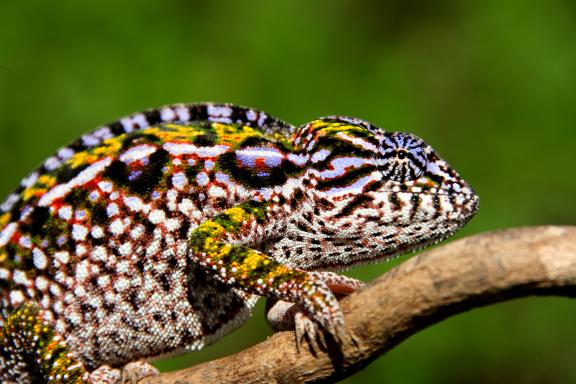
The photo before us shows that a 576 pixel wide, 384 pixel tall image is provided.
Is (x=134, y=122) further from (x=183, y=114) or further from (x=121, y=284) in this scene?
(x=121, y=284)

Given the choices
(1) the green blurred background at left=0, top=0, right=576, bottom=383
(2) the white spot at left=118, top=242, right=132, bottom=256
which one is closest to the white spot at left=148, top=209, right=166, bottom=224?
(2) the white spot at left=118, top=242, right=132, bottom=256

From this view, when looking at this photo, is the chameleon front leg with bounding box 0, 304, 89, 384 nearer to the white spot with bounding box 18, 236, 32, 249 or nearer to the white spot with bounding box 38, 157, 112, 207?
the white spot with bounding box 18, 236, 32, 249

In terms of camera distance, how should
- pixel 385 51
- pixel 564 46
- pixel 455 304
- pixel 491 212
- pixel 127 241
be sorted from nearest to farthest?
pixel 455 304, pixel 127 241, pixel 491 212, pixel 564 46, pixel 385 51

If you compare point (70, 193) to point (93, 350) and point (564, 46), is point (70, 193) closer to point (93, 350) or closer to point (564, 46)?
point (93, 350)

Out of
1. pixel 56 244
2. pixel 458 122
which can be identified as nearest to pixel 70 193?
pixel 56 244

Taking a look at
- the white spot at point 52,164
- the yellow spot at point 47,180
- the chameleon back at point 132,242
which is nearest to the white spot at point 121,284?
the chameleon back at point 132,242

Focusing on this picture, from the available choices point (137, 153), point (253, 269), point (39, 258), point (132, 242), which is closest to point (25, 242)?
point (39, 258)

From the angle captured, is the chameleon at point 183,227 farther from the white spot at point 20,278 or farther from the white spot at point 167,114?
the white spot at point 167,114
